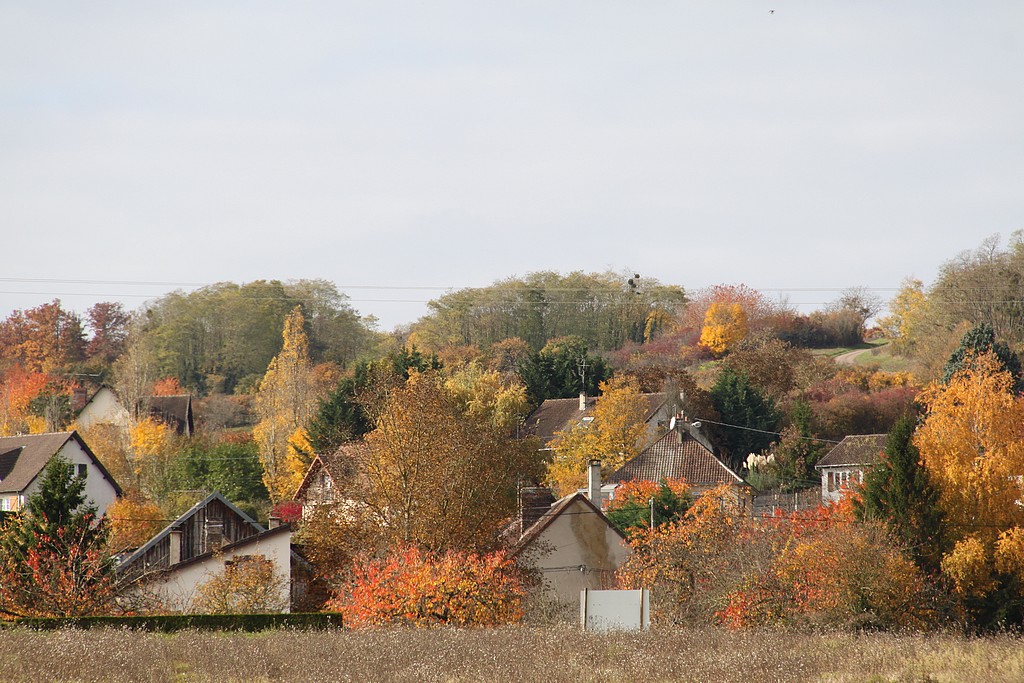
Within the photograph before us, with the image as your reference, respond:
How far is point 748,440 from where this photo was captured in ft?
226

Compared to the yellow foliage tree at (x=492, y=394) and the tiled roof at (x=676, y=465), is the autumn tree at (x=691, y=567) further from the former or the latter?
the yellow foliage tree at (x=492, y=394)

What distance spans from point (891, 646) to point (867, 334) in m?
95.6

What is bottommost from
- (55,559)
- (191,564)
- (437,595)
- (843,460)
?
(191,564)

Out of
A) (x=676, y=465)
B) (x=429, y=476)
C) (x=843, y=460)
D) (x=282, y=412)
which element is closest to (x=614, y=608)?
(x=429, y=476)

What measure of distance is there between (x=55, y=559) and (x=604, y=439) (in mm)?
33677

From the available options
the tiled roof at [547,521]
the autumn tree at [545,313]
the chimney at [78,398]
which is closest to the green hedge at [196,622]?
the tiled roof at [547,521]

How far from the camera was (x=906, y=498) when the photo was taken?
135 ft

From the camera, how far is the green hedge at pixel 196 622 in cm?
2872

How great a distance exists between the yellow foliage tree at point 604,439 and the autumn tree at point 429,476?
17647 mm

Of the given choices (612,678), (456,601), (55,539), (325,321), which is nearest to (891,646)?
(612,678)

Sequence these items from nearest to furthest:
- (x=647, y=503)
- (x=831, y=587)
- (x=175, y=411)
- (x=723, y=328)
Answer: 1. (x=831, y=587)
2. (x=647, y=503)
3. (x=175, y=411)
4. (x=723, y=328)

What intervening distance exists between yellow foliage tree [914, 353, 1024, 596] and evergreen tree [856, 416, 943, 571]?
32.5 inches

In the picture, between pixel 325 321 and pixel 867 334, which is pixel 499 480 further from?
pixel 867 334

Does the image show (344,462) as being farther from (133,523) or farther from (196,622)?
(133,523)
